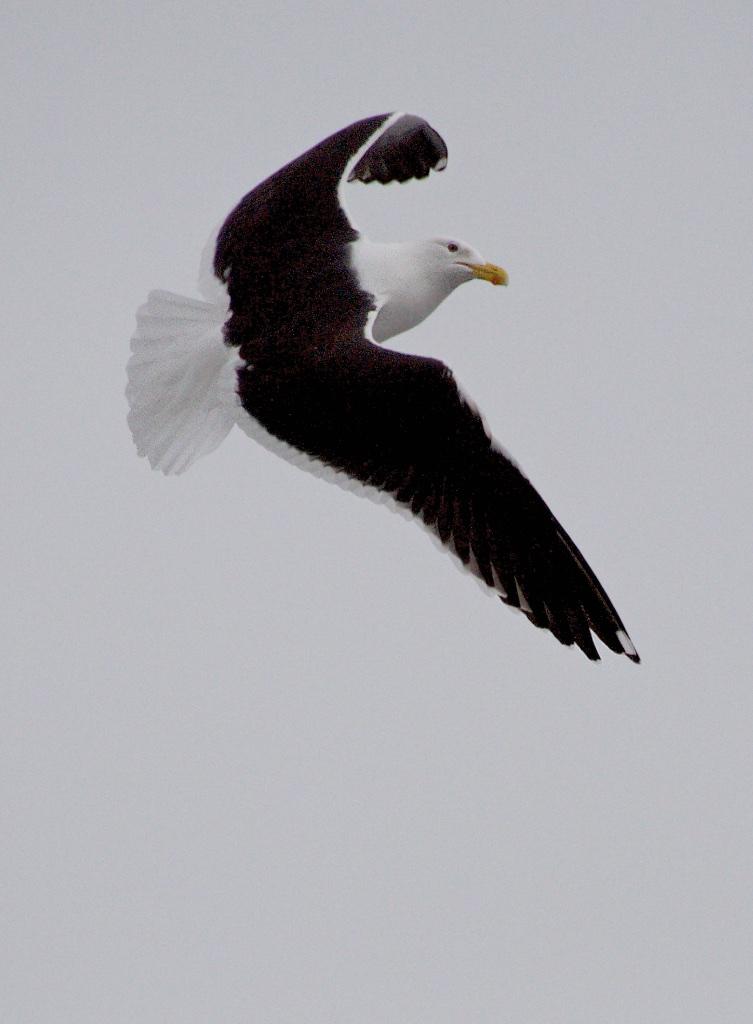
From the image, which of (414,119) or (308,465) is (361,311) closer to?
(308,465)

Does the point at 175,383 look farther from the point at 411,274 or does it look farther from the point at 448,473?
the point at 448,473

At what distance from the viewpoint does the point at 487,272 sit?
836 centimetres

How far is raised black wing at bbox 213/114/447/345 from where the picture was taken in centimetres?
770

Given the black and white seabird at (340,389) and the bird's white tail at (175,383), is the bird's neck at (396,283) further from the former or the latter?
the bird's white tail at (175,383)

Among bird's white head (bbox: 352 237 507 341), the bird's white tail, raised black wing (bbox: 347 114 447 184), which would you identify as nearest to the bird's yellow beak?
bird's white head (bbox: 352 237 507 341)

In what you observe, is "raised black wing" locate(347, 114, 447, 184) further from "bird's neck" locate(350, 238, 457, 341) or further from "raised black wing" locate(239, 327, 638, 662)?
"raised black wing" locate(239, 327, 638, 662)

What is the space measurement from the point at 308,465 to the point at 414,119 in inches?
63.2

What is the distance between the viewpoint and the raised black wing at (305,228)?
7.70 metres

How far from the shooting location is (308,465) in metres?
7.57

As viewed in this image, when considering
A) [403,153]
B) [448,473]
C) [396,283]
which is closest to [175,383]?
[396,283]

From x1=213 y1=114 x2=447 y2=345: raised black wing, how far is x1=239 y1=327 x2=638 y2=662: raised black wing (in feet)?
0.72

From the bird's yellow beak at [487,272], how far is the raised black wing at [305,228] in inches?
18.0

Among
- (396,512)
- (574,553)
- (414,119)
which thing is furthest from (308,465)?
(414,119)

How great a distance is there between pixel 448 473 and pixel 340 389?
0.40 meters
